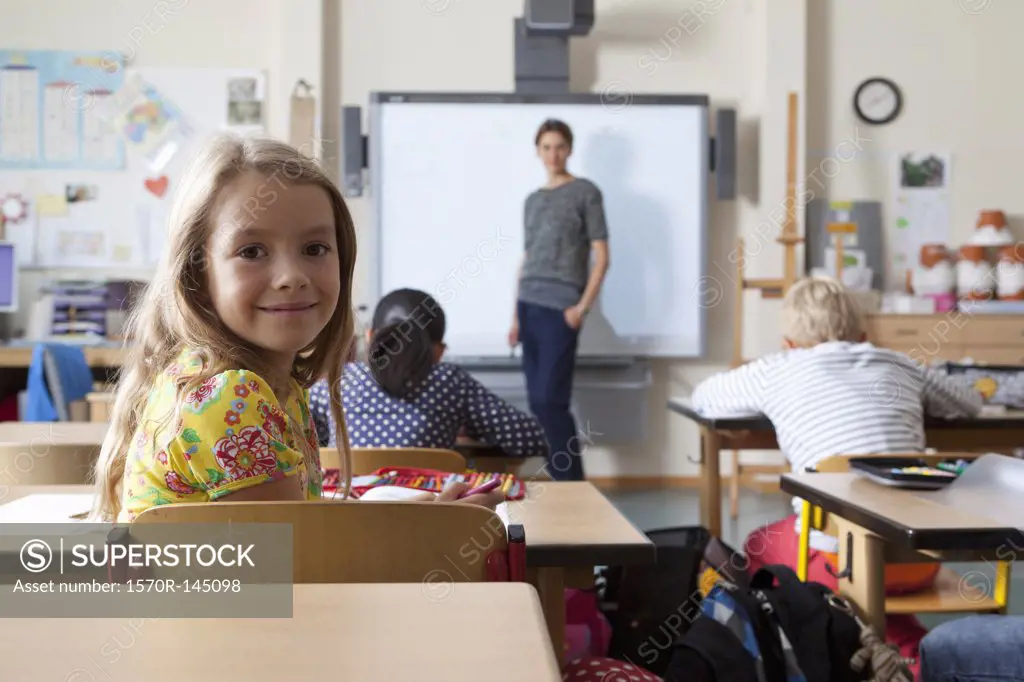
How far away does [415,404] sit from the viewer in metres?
2.35

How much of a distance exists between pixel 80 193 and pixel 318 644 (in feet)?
16.5

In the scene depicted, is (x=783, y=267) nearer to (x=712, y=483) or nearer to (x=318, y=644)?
(x=712, y=483)

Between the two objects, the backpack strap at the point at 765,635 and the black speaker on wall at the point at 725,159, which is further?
the black speaker on wall at the point at 725,159

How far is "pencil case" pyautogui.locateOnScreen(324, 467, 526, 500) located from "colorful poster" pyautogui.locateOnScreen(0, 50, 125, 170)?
13.4ft

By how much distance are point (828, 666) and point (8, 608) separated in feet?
4.01

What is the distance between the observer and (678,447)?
5.34 m

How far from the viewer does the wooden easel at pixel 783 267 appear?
4945mm

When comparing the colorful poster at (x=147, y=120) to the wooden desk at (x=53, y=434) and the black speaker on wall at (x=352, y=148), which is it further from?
the wooden desk at (x=53, y=434)

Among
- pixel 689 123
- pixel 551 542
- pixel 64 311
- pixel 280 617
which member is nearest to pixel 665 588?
pixel 551 542

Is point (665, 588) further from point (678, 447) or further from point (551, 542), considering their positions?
point (678, 447)

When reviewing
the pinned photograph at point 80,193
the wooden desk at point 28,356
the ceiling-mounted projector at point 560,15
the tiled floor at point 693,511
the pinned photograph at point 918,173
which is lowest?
the tiled floor at point 693,511

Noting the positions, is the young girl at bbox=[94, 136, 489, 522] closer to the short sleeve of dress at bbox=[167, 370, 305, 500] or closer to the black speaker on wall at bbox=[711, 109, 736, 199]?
the short sleeve of dress at bbox=[167, 370, 305, 500]

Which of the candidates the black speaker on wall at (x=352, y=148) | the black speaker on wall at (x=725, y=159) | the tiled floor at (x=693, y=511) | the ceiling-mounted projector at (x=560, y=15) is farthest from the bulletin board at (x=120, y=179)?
the tiled floor at (x=693, y=511)

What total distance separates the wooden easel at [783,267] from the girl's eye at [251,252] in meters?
3.82
